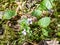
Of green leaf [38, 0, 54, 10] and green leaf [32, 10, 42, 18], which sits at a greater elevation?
green leaf [38, 0, 54, 10]

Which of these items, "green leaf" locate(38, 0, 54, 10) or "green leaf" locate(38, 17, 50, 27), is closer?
"green leaf" locate(38, 17, 50, 27)

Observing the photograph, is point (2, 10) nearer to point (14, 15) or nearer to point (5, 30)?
point (14, 15)

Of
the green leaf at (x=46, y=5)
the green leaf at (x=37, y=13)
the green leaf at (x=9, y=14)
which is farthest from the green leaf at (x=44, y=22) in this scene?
the green leaf at (x=9, y=14)

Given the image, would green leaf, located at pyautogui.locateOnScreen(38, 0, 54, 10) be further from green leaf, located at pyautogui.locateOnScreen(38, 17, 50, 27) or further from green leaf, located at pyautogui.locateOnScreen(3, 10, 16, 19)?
green leaf, located at pyautogui.locateOnScreen(3, 10, 16, 19)

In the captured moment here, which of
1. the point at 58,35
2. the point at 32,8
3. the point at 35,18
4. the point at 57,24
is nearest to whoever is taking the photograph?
the point at 58,35

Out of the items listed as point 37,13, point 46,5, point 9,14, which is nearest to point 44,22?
point 37,13

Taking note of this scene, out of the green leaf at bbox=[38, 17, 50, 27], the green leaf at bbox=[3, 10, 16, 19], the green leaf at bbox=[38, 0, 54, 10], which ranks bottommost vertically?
A: the green leaf at bbox=[38, 17, 50, 27]

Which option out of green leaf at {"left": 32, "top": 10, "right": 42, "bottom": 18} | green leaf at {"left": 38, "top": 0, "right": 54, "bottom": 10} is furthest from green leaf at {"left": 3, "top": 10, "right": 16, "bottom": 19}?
green leaf at {"left": 38, "top": 0, "right": 54, "bottom": 10}

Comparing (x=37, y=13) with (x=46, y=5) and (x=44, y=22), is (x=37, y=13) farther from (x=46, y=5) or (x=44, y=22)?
(x=44, y=22)

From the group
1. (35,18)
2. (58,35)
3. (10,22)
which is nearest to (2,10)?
(10,22)

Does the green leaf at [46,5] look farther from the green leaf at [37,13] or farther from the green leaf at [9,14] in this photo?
the green leaf at [9,14]

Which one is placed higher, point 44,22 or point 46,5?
point 46,5
